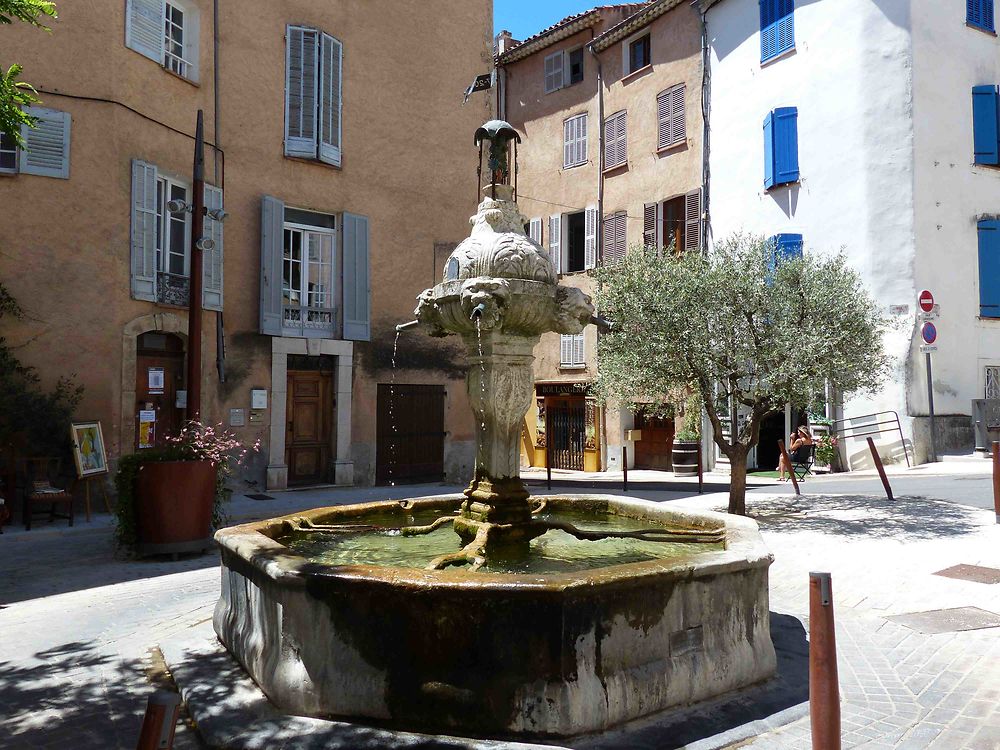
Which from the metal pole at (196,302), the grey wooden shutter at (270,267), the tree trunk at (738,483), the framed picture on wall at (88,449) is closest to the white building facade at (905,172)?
the tree trunk at (738,483)

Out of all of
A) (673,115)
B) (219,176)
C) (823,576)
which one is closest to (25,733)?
(823,576)

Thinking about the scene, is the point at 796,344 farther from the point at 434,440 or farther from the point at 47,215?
the point at 47,215

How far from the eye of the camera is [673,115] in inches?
820

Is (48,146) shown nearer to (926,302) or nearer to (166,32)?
(166,32)

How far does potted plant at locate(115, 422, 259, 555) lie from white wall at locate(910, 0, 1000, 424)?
13492 mm

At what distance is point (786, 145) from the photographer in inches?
693

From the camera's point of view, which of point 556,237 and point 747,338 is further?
point 556,237

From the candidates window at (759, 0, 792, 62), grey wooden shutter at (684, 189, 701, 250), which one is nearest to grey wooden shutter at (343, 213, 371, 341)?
grey wooden shutter at (684, 189, 701, 250)

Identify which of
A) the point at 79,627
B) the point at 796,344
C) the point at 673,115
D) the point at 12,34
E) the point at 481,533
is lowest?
the point at 79,627

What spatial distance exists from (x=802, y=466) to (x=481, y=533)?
41.9ft

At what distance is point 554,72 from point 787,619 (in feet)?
72.9

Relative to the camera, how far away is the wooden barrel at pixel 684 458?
63.2 ft

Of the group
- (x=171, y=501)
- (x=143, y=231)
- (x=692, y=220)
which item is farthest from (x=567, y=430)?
(x=171, y=501)

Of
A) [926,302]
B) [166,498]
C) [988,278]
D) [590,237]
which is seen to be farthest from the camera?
[590,237]
